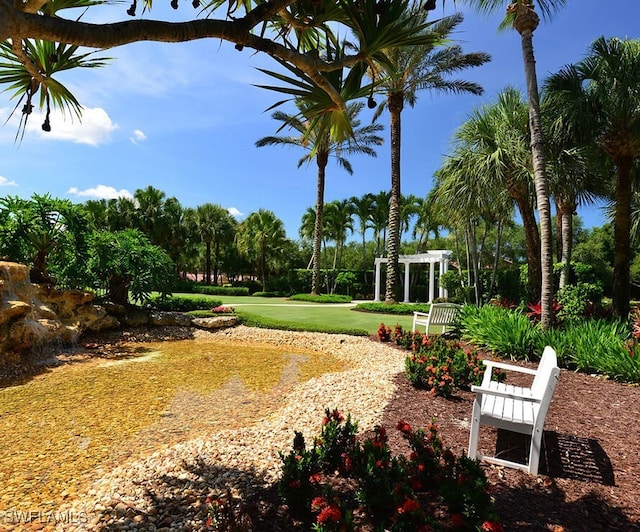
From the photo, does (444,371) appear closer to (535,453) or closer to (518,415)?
(518,415)

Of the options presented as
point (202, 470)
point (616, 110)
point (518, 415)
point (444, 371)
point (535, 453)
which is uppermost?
point (616, 110)

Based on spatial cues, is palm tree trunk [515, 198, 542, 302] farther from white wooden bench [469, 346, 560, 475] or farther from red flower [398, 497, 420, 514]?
red flower [398, 497, 420, 514]

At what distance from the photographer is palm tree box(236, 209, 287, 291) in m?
32.1

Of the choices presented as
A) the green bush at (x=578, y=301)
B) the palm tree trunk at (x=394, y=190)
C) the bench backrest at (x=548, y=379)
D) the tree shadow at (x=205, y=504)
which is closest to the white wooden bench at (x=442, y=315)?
the green bush at (x=578, y=301)

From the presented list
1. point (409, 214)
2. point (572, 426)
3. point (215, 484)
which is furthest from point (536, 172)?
point (409, 214)

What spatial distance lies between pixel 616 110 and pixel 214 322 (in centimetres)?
1158

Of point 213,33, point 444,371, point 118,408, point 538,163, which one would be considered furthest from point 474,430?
point 538,163

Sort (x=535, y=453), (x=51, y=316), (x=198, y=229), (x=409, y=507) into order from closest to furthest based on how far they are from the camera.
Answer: (x=409, y=507), (x=535, y=453), (x=51, y=316), (x=198, y=229)

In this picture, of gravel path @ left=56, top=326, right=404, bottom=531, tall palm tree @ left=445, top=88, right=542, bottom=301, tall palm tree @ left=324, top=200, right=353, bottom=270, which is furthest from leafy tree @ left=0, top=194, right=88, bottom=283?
tall palm tree @ left=324, top=200, right=353, bottom=270

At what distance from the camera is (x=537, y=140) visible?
7660 millimetres

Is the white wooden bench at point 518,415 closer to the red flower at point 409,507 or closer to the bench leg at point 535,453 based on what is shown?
the bench leg at point 535,453

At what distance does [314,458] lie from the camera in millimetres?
2637

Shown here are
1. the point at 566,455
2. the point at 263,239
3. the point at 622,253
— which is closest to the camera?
the point at 566,455

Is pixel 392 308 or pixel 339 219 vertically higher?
pixel 339 219
